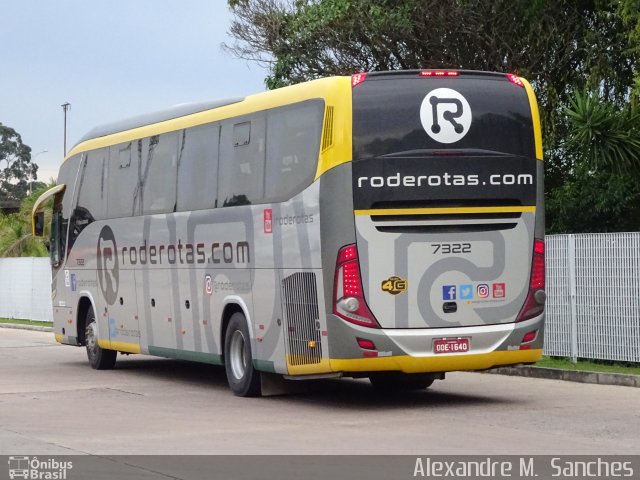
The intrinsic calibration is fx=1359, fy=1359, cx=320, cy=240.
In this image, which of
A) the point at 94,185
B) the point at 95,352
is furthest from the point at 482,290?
the point at 95,352

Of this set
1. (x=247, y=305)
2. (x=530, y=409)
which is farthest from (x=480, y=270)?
(x=247, y=305)

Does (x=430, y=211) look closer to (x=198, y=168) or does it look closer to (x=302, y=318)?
(x=302, y=318)

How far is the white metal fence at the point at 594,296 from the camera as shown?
1950 cm

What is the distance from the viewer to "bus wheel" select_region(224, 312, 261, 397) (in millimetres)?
16875

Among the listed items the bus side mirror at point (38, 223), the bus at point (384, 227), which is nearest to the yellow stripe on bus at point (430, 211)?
the bus at point (384, 227)

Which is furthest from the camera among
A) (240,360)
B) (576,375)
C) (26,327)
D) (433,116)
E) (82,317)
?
(26,327)

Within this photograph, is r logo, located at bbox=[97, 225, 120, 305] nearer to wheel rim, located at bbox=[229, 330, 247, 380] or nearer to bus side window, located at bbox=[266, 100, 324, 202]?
wheel rim, located at bbox=[229, 330, 247, 380]

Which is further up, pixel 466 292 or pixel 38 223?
pixel 38 223

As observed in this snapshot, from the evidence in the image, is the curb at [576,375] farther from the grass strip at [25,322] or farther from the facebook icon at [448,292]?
the grass strip at [25,322]

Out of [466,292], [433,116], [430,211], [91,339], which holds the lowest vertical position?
[91,339]

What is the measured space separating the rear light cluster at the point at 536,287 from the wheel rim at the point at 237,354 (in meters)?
3.78

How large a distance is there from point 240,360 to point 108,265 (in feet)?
16.3

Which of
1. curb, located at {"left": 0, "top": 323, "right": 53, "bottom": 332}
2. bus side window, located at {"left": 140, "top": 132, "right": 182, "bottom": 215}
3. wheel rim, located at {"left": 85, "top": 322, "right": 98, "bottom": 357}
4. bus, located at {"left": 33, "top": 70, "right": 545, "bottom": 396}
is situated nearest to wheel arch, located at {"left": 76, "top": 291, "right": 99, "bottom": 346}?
wheel rim, located at {"left": 85, "top": 322, "right": 98, "bottom": 357}

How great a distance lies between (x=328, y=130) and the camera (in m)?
15.0
